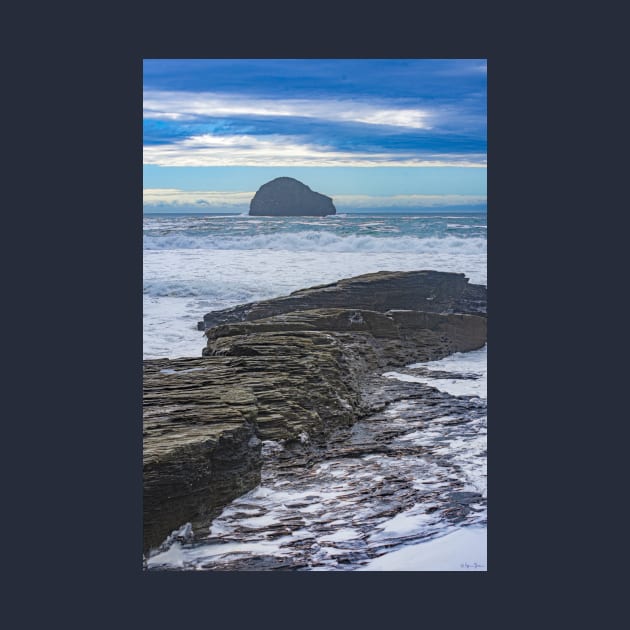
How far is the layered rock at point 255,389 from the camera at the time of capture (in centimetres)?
984

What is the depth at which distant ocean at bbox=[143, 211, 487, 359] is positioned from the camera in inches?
439

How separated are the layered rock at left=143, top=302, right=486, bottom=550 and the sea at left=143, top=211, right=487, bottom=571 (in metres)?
0.17

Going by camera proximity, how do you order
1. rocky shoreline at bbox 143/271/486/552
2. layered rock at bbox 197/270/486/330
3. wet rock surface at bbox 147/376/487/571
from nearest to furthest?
wet rock surface at bbox 147/376/487/571 < rocky shoreline at bbox 143/271/486/552 < layered rock at bbox 197/270/486/330

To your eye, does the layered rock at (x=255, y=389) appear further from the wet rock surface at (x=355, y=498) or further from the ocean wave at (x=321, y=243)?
the ocean wave at (x=321, y=243)

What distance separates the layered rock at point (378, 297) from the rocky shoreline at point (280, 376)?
0.01 metres

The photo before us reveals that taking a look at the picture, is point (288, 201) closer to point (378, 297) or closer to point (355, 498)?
point (378, 297)

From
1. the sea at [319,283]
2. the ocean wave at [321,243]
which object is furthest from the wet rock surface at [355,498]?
the ocean wave at [321,243]

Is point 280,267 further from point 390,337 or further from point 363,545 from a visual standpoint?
point 363,545

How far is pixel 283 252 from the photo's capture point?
1148cm

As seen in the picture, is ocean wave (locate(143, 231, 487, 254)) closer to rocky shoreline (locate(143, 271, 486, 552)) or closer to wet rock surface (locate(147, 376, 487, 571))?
rocky shoreline (locate(143, 271, 486, 552))

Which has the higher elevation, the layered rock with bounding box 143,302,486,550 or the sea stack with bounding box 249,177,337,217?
the sea stack with bounding box 249,177,337,217

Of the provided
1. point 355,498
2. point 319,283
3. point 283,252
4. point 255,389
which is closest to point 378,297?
point 319,283

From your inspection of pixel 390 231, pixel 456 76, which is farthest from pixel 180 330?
pixel 456 76


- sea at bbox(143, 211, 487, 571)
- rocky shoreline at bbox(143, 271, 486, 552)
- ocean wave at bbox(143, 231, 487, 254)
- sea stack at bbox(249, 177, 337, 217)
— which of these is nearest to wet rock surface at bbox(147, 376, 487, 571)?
sea at bbox(143, 211, 487, 571)
